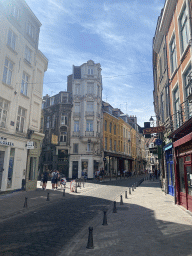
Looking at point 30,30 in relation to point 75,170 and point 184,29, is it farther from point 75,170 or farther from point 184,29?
point 75,170

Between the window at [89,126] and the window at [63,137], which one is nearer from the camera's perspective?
the window at [89,126]

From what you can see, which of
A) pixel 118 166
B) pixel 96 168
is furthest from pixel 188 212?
pixel 118 166

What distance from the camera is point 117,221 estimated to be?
25.1ft

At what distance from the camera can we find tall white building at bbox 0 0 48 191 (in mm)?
14711

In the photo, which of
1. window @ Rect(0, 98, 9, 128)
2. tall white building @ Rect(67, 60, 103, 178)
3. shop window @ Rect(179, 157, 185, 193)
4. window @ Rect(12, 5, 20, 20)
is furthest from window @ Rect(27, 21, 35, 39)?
tall white building @ Rect(67, 60, 103, 178)

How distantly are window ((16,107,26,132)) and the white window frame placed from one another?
4.98 m

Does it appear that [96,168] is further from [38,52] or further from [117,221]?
[117,221]

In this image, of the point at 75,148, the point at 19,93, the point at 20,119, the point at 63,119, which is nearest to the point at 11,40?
the point at 19,93

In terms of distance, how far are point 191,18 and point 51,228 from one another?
1050 cm

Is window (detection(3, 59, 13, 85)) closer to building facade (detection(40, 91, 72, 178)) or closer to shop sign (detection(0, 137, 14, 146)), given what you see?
shop sign (detection(0, 137, 14, 146))

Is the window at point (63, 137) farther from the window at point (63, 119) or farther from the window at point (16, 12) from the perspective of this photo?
the window at point (16, 12)

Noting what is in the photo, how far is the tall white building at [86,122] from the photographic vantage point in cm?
3528

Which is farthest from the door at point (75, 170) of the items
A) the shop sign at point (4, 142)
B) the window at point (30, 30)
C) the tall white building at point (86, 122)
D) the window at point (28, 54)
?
the window at point (30, 30)

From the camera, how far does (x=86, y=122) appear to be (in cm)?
3644
